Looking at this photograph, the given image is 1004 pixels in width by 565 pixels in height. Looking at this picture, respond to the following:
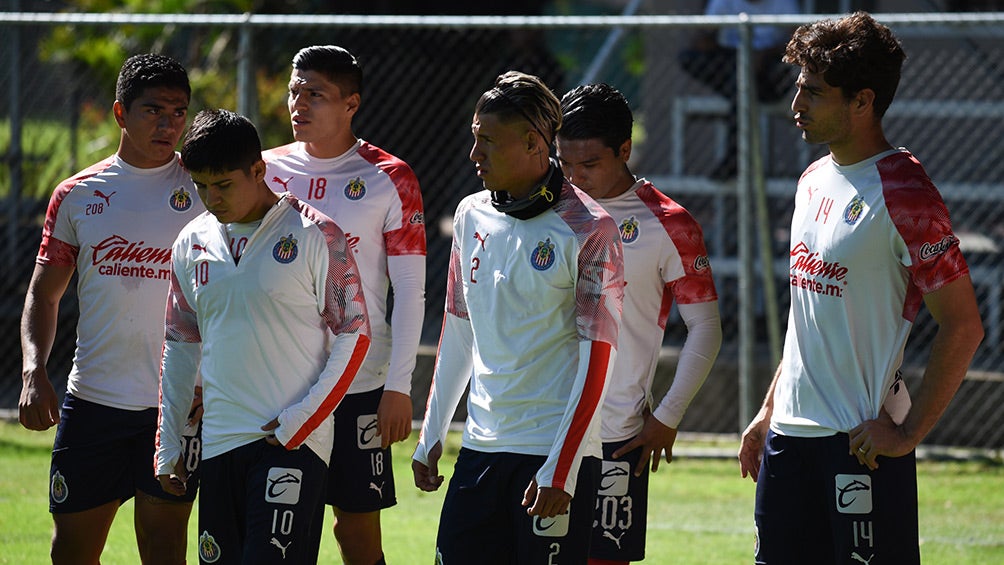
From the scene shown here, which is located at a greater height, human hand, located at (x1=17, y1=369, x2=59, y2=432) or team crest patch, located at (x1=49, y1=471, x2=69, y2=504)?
human hand, located at (x1=17, y1=369, x2=59, y2=432)

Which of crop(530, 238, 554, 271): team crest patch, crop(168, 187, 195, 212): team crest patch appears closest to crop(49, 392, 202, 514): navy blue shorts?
crop(168, 187, 195, 212): team crest patch

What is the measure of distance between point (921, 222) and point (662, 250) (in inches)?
46.6

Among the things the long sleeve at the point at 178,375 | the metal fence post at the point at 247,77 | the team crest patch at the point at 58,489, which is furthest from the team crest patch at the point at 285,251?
the metal fence post at the point at 247,77

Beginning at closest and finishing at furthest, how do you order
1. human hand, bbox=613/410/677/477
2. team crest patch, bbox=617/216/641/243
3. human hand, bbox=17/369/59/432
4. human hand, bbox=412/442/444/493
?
human hand, bbox=412/442/444/493 < human hand, bbox=613/410/677/477 < team crest patch, bbox=617/216/641/243 < human hand, bbox=17/369/59/432

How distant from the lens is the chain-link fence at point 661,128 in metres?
9.21

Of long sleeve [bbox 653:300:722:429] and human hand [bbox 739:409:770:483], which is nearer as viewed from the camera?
human hand [bbox 739:409:770:483]

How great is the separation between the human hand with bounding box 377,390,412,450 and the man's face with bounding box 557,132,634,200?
3.55ft

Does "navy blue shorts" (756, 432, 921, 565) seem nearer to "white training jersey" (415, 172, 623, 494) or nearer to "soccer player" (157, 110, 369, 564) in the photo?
"white training jersey" (415, 172, 623, 494)

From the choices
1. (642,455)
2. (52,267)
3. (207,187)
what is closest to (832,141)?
(642,455)

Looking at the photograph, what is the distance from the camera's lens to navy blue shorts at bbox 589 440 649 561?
194 inches

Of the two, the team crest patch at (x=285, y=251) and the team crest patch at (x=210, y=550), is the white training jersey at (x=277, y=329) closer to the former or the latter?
the team crest patch at (x=285, y=251)

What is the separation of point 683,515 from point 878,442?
3793mm

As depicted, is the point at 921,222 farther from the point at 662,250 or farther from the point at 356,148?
the point at 356,148

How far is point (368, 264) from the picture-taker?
5.64 m
